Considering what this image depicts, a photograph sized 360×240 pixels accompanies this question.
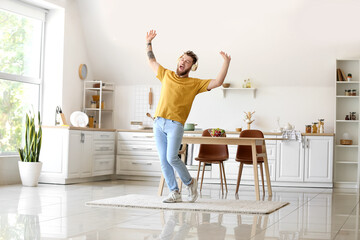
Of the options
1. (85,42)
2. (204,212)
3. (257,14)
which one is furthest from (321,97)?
(204,212)

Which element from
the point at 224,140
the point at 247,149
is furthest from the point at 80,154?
the point at 224,140

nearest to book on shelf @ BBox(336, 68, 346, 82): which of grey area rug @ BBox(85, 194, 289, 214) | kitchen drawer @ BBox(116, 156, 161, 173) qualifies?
kitchen drawer @ BBox(116, 156, 161, 173)

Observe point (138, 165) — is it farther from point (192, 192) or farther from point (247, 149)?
point (192, 192)

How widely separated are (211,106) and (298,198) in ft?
9.86

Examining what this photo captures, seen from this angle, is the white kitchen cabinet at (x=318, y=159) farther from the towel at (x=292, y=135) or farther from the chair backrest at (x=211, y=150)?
the chair backrest at (x=211, y=150)

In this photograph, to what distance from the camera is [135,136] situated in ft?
27.6

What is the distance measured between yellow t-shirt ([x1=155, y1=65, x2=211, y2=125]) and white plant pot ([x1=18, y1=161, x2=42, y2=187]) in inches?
103

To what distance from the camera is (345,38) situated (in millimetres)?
7801

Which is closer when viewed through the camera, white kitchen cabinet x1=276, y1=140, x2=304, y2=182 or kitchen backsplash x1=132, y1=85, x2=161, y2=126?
white kitchen cabinet x1=276, y1=140, x2=304, y2=182

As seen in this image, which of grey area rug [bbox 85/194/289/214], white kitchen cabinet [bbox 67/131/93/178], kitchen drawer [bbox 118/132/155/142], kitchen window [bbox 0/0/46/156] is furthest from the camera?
kitchen drawer [bbox 118/132/155/142]

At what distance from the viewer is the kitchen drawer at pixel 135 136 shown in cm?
833

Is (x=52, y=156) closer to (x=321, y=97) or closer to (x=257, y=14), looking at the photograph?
(x=257, y=14)

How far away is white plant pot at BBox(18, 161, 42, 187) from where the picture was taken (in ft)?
22.0

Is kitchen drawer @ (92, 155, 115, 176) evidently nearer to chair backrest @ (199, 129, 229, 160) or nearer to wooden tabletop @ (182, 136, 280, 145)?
chair backrest @ (199, 129, 229, 160)
